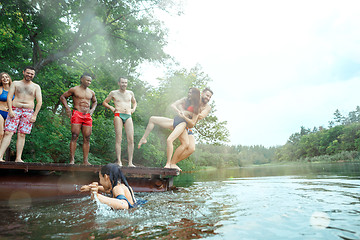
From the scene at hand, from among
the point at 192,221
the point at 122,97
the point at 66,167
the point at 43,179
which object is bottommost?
the point at 192,221

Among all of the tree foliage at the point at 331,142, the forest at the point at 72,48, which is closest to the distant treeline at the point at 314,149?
the tree foliage at the point at 331,142

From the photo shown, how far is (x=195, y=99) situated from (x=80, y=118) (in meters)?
2.94

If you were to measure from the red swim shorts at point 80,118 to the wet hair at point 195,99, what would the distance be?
2.70m

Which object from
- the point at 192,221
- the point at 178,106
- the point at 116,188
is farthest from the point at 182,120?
the point at 192,221

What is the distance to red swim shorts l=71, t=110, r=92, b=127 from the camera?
669 cm

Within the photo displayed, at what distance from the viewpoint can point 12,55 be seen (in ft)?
37.1

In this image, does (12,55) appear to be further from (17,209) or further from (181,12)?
(17,209)

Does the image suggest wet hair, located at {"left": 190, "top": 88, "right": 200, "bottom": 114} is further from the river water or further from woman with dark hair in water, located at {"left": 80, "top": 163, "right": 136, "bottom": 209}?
woman with dark hair in water, located at {"left": 80, "top": 163, "right": 136, "bottom": 209}

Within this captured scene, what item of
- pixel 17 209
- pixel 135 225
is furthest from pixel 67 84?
pixel 135 225

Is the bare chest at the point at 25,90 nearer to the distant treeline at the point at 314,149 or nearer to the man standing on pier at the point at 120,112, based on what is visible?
the man standing on pier at the point at 120,112

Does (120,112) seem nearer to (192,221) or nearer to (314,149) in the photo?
(192,221)

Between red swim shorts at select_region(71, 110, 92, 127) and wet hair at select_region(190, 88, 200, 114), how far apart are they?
2701mm

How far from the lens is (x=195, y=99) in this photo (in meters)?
6.54

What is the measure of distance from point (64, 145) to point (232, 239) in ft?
45.6
